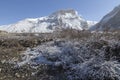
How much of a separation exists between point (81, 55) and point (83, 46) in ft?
1.69

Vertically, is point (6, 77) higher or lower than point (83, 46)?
lower

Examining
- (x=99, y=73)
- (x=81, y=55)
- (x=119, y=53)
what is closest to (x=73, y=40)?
Answer: (x=81, y=55)

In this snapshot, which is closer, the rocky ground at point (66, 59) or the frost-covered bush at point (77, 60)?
the frost-covered bush at point (77, 60)

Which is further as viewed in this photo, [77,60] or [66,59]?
[66,59]

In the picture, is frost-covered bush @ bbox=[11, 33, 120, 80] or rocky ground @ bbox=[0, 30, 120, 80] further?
rocky ground @ bbox=[0, 30, 120, 80]

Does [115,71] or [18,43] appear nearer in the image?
[115,71]

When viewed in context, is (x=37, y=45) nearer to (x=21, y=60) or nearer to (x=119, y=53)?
(x=21, y=60)

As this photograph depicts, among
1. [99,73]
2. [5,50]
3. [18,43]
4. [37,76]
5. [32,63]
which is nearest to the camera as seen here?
[99,73]

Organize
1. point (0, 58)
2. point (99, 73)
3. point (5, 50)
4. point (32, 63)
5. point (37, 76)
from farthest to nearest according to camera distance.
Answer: point (5, 50) → point (0, 58) → point (32, 63) → point (37, 76) → point (99, 73)

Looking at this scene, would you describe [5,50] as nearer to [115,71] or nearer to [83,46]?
[83,46]

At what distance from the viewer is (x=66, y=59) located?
24.8 feet

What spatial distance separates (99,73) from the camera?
645 cm

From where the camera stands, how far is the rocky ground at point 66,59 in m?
6.65

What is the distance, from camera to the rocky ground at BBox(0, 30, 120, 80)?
6.65m
